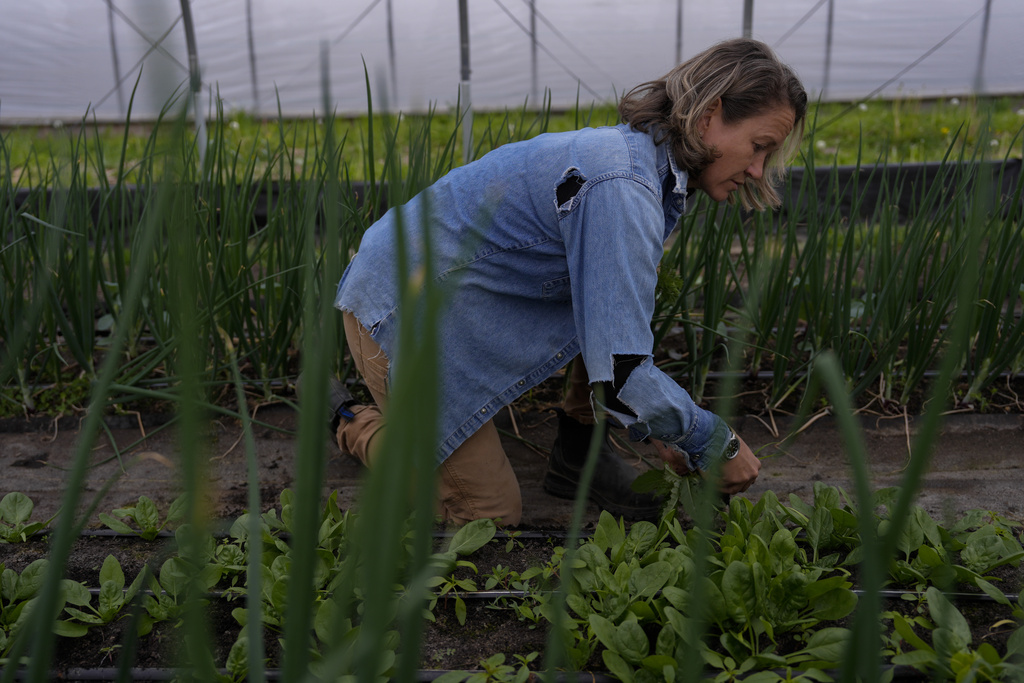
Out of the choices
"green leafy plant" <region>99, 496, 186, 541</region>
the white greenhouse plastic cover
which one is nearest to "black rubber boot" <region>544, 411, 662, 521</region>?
"green leafy plant" <region>99, 496, 186, 541</region>

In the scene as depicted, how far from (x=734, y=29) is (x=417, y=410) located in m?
5.26

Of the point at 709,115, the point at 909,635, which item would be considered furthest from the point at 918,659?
the point at 709,115

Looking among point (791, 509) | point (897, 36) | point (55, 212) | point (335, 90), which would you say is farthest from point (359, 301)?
point (897, 36)

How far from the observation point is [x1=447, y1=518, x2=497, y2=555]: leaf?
49.1 inches

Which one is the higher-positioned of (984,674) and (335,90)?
(335,90)

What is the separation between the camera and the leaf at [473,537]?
1.25 metres

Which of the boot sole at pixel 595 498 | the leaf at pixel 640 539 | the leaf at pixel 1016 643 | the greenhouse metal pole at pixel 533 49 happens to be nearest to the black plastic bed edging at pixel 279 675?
the leaf at pixel 1016 643

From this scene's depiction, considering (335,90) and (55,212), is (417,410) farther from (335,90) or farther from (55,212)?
(335,90)

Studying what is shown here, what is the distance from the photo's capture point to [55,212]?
57.1 inches

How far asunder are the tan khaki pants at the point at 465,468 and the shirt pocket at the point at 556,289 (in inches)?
11.0

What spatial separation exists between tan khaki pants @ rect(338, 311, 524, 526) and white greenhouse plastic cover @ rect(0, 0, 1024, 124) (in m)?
3.57

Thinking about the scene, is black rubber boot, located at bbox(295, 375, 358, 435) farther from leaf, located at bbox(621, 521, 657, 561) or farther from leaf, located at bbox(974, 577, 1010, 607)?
leaf, located at bbox(974, 577, 1010, 607)

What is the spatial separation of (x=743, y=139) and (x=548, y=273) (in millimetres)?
393

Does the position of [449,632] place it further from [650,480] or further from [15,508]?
[15,508]
